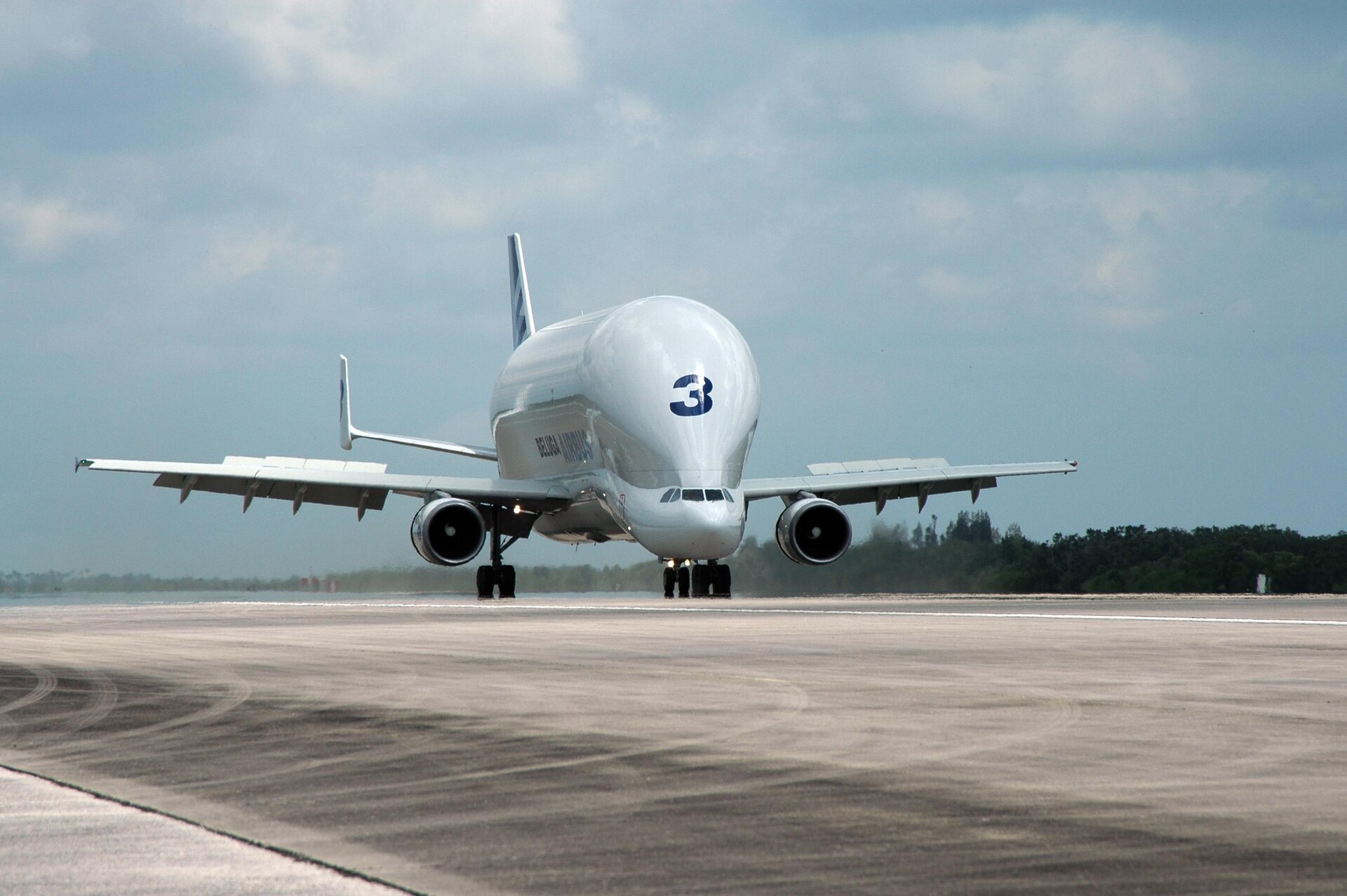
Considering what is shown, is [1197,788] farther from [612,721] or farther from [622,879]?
[612,721]

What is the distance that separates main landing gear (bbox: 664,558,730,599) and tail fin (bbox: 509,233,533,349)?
17.9 meters

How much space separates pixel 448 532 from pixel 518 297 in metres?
23.3

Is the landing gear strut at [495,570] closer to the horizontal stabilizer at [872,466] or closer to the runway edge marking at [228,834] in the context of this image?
the horizontal stabilizer at [872,466]

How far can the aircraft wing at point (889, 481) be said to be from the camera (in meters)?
38.9

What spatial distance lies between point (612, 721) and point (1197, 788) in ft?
11.3

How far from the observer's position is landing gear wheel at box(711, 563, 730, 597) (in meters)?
39.1

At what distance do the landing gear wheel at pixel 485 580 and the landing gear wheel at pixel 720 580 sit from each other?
540 centimetres

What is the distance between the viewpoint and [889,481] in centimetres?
3978

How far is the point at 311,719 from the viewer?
9477 mm

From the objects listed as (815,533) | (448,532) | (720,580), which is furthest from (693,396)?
(720,580)

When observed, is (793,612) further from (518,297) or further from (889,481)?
(518,297)

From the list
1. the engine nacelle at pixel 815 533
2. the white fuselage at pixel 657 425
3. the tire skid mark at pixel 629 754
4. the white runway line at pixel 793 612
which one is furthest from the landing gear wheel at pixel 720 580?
the tire skid mark at pixel 629 754

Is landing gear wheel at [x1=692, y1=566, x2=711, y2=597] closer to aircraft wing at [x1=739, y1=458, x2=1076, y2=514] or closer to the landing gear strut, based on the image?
A: aircraft wing at [x1=739, y1=458, x2=1076, y2=514]

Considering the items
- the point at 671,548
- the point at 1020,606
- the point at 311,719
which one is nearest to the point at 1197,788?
the point at 311,719
